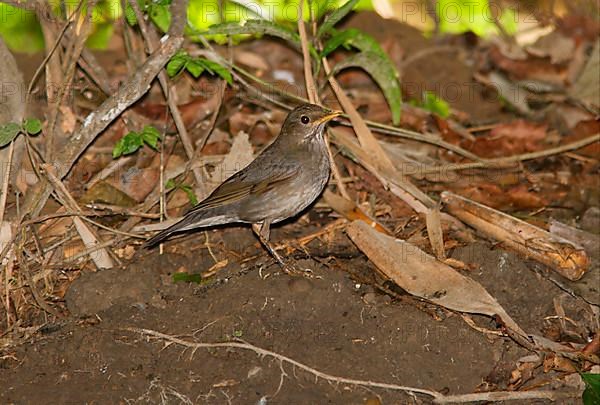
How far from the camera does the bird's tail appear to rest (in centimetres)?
615

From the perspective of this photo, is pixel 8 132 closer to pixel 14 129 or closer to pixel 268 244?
pixel 14 129

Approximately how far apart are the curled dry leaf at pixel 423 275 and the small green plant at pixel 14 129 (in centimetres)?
241

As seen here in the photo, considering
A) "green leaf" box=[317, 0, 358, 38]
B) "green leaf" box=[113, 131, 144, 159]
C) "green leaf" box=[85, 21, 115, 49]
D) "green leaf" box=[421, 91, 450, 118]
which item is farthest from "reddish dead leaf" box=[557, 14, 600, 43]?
"green leaf" box=[113, 131, 144, 159]

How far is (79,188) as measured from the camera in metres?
6.77

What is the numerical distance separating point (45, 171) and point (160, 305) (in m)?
1.36

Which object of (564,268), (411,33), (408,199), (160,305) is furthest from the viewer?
(411,33)

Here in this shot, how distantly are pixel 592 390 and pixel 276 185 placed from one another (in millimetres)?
2770

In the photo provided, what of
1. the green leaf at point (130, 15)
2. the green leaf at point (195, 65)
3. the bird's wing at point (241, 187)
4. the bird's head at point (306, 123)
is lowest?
the bird's wing at point (241, 187)

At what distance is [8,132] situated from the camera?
20.1 feet

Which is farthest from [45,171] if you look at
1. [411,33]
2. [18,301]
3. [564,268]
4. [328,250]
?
[411,33]

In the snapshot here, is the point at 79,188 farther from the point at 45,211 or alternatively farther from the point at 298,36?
the point at 298,36

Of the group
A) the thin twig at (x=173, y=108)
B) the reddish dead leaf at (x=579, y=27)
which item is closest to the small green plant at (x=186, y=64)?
the thin twig at (x=173, y=108)

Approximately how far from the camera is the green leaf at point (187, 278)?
20.1 ft

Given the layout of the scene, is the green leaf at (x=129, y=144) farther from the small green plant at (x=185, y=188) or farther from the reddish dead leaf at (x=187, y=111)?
the reddish dead leaf at (x=187, y=111)
